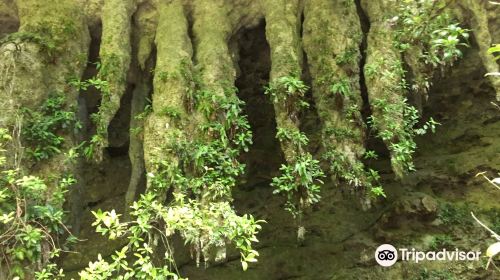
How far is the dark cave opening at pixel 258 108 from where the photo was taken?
31.6 ft

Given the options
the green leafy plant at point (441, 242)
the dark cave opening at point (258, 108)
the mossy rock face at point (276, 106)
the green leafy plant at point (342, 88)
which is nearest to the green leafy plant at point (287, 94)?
the mossy rock face at point (276, 106)

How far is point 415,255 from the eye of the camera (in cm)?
754

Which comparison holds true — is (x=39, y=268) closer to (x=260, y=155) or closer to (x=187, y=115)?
(x=187, y=115)

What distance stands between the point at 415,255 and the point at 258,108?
200 inches

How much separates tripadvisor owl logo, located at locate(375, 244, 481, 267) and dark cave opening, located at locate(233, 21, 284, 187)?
3.14 m

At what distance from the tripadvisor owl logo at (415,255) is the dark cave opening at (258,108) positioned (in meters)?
3.14

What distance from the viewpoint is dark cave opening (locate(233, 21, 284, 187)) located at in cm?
963

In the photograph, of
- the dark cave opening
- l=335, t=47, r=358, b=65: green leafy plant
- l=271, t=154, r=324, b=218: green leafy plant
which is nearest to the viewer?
l=271, t=154, r=324, b=218: green leafy plant

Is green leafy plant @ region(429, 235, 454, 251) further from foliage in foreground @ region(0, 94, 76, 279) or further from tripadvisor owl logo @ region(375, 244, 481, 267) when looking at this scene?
foliage in foreground @ region(0, 94, 76, 279)

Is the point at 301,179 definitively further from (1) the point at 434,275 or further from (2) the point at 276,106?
(1) the point at 434,275

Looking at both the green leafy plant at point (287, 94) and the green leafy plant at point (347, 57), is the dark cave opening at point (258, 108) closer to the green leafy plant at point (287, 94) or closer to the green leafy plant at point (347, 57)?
the green leafy plant at point (347, 57)

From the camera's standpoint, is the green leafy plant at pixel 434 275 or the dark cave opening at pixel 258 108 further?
the dark cave opening at pixel 258 108

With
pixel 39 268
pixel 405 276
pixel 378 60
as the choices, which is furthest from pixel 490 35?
pixel 39 268

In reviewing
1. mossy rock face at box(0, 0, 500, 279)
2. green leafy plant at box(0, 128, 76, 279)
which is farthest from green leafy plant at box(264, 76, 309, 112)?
green leafy plant at box(0, 128, 76, 279)
